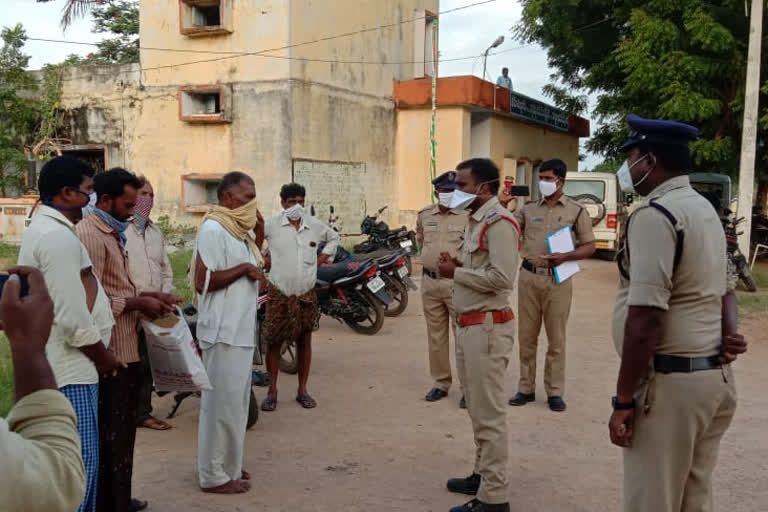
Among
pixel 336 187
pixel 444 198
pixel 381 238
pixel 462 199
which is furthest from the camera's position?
pixel 336 187

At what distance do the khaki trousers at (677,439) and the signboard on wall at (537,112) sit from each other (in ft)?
59.7

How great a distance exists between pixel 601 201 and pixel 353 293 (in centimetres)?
960

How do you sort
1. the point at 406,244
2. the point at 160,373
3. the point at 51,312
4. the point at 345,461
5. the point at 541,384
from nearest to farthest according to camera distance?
the point at 51,312
the point at 160,373
the point at 345,461
the point at 541,384
the point at 406,244

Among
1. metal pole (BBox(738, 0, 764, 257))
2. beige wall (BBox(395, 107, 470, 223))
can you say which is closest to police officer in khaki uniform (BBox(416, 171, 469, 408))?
metal pole (BBox(738, 0, 764, 257))

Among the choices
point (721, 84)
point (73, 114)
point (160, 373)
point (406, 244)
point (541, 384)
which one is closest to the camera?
point (160, 373)

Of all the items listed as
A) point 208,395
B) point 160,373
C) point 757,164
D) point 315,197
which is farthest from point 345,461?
point 757,164

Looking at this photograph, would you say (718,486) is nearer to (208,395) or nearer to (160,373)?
(208,395)

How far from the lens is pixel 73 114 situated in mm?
17562

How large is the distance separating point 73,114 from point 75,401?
16.6 m

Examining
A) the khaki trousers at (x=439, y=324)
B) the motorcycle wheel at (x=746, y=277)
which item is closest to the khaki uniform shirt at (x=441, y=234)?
the khaki trousers at (x=439, y=324)

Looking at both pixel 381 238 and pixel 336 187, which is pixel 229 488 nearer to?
pixel 381 238

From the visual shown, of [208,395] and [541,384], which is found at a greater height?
[208,395]

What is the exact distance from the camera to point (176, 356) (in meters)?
3.63

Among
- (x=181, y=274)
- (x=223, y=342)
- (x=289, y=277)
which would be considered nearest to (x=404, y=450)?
(x=223, y=342)
